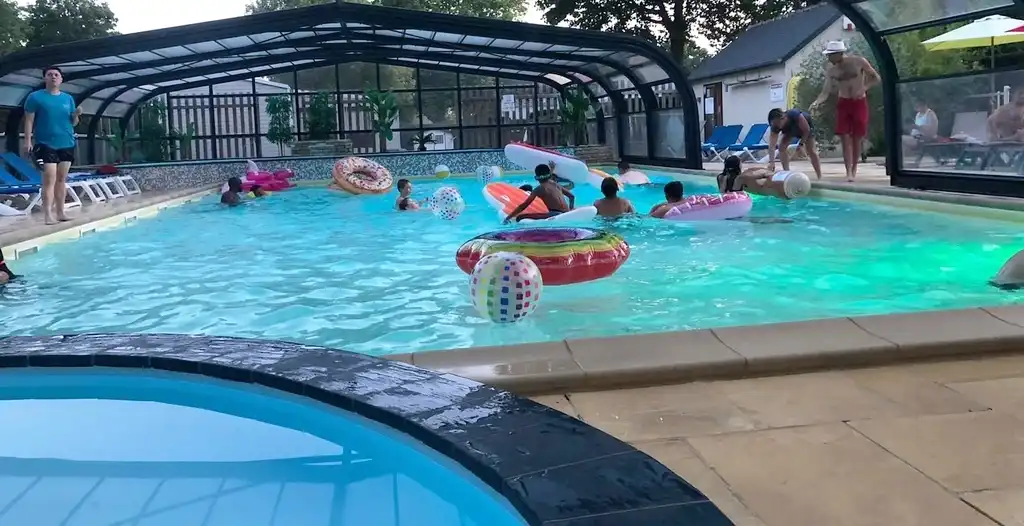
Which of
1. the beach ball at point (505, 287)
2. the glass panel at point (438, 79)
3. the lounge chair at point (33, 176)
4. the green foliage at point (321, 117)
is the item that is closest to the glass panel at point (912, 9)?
the beach ball at point (505, 287)

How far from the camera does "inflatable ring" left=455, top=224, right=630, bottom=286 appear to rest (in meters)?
5.30

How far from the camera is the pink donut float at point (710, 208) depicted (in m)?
8.84

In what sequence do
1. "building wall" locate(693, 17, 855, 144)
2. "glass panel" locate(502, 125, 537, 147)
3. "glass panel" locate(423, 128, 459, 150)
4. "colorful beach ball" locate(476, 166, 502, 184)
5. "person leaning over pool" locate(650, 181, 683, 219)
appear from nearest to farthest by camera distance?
"person leaning over pool" locate(650, 181, 683, 219)
"colorful beach ball" locate(476, 166, 502, 184)
"building wall" locate(693, 17, 855, 144)
"glass panel" locate(502, 125, 537, 147)
"glass panel" locate(423, 128, 459, 150)

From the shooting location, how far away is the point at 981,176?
8.92 m

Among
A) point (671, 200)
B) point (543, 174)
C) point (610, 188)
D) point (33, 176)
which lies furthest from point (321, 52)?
point (671, 200)

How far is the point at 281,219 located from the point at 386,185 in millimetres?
3211

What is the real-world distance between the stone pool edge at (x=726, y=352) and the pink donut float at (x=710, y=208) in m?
5.35

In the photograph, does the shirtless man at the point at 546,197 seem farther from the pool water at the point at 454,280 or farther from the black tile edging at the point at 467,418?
the black tile edging at the point at 467,418

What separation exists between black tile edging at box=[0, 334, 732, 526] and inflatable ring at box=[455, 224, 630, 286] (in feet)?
6.98

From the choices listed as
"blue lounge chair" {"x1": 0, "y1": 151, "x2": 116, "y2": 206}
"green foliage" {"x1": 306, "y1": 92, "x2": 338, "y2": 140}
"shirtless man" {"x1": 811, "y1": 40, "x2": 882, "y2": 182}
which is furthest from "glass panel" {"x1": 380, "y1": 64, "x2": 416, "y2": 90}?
"shirtless man" {"x1": 811, "y1": 40, "x2": 882, "y2": 182}

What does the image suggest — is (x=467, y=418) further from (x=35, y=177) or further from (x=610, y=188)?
(x=35, y=177)

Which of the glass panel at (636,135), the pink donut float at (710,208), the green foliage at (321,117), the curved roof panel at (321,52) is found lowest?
the pink donut float at (710,208)

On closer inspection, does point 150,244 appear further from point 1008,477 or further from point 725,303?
point 1008,477

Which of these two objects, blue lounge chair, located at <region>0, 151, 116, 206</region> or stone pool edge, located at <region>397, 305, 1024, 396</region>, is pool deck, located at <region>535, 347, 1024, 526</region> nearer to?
stone pool edge, located at <region>397, 305, 1024, 396</region>
